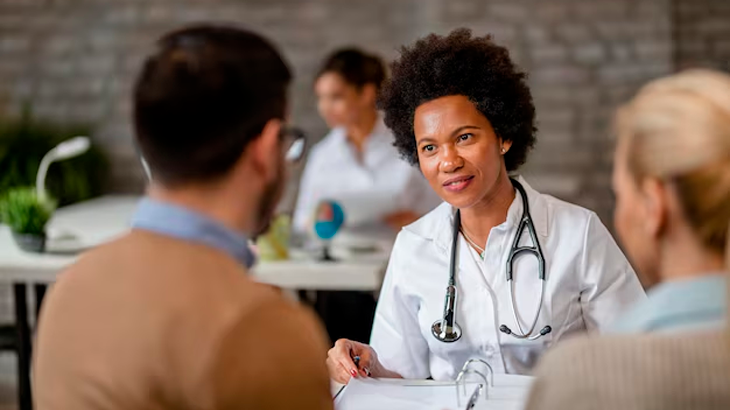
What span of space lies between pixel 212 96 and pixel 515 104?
1.17m

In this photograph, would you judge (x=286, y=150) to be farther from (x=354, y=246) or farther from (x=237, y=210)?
(x=354, y=246)

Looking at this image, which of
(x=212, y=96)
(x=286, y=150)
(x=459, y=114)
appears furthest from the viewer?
(x=459, y=114)

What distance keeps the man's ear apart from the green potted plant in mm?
2568

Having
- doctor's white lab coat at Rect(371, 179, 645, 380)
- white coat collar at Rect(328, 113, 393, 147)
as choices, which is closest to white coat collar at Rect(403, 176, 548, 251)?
doctor's white lab coat at Rect(371, 179, 645, 380)

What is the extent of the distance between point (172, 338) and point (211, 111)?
0.31 metres

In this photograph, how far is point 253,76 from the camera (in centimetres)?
131

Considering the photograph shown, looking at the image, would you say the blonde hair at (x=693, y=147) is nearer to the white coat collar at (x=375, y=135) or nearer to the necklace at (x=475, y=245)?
the necklace at (x=475, y=245)

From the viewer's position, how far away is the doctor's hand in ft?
6.93

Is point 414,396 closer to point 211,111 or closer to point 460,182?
point 460,182

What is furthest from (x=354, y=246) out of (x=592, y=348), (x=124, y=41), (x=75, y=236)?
(x=124, y=41)

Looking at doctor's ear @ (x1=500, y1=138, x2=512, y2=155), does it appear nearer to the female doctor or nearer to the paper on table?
the female doctor

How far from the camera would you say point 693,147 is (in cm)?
121

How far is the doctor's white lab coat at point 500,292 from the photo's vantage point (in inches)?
83.5

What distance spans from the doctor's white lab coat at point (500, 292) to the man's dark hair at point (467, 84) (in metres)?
0.16
